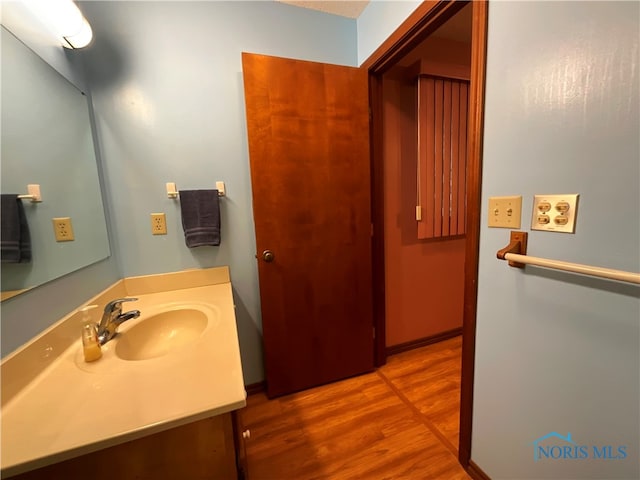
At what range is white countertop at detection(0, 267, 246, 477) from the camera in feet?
1.70

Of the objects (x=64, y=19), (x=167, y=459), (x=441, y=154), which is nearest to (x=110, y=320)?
(x=167, y=459)

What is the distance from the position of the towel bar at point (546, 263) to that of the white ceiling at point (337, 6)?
5.20 feet

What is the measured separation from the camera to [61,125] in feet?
3.42

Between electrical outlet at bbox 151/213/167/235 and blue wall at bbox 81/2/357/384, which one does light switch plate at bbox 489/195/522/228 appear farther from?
electrical outlet at bbox 151/213/167/235

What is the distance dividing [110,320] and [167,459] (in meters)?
0.58

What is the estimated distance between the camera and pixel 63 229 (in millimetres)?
993

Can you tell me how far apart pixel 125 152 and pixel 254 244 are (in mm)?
830

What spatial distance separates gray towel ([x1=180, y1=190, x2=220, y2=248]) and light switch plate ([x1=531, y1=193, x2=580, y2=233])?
1.41 m

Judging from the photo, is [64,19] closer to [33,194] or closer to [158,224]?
[33,194]

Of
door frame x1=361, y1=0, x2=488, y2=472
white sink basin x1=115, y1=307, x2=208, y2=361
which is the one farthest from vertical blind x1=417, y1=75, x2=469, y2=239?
white sink basin x1=115, y1=307, x2=208, y2=361

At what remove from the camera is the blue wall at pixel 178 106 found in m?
1.32

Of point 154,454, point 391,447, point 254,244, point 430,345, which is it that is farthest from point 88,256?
point 430,345

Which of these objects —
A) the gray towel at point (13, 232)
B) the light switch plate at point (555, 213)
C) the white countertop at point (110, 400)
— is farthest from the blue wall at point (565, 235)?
the gray towel at point (13, 232)

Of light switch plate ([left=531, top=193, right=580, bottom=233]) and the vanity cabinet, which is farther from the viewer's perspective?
light switch plate ([left=531, top=193, right=580, bottom=233])
